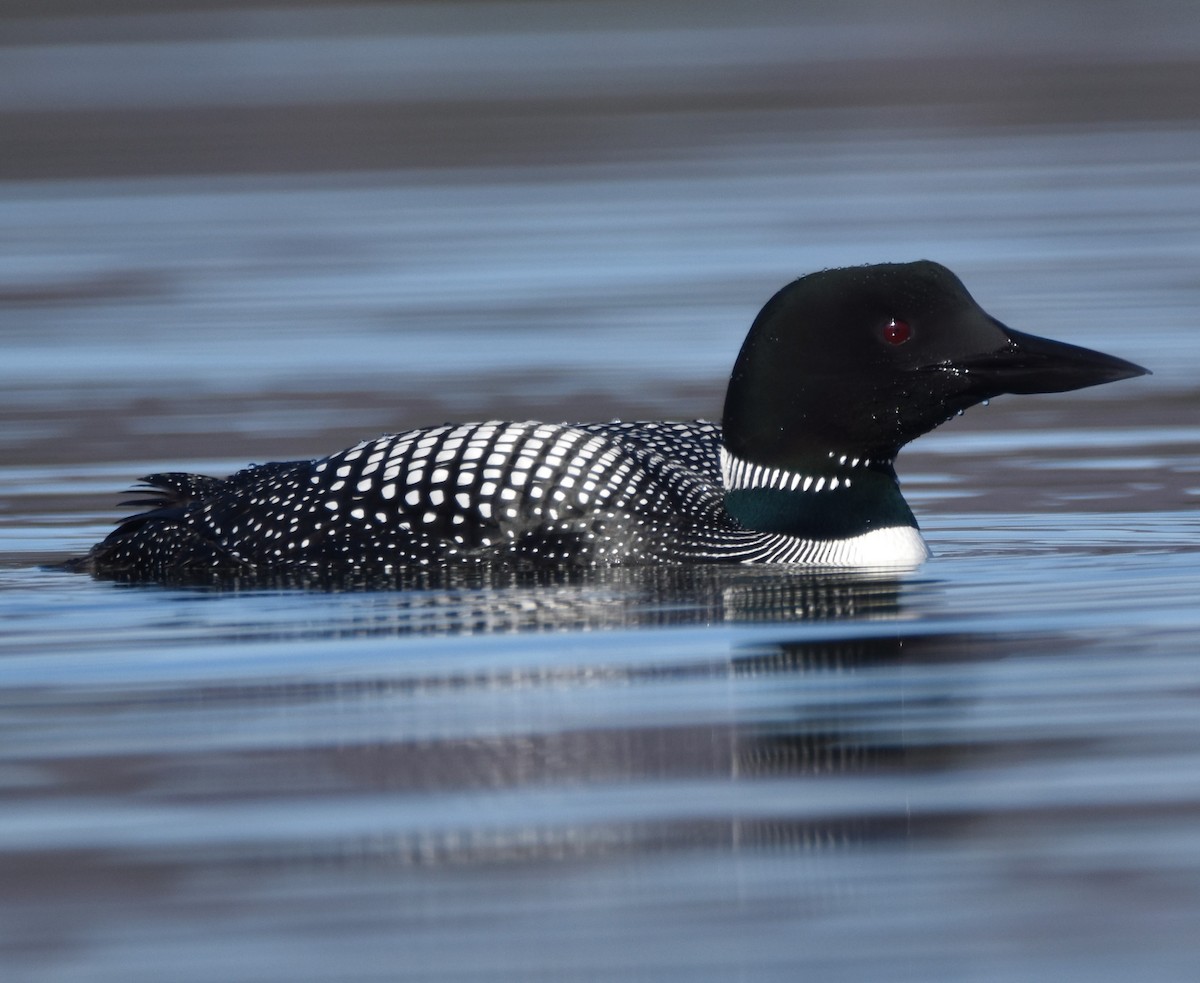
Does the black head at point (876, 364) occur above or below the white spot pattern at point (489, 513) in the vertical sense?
above

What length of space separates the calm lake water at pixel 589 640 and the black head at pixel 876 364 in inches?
15.3

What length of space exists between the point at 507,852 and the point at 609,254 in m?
9.43

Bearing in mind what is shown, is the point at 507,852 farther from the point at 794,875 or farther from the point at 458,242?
the point at 458,242

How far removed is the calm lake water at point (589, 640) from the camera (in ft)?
10.9

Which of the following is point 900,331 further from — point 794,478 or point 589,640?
point 589,640

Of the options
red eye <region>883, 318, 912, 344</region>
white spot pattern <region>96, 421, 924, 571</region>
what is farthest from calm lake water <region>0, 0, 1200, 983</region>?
red eye <region>883, 318, 912, 344</region>

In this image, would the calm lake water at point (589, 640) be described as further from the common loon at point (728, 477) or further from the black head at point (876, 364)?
the black head at point (876, 364)

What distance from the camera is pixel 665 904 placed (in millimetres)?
3348

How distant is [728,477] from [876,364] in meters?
0.50

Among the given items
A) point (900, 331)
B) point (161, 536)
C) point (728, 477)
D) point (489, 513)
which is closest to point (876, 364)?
point (900, 331)

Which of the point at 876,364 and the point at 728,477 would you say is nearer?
the point at 876,364

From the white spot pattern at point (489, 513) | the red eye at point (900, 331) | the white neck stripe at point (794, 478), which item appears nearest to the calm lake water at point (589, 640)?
the white spot pattern at point (489, 513)

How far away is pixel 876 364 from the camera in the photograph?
6211mm

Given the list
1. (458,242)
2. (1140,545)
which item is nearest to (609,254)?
(458,242)
